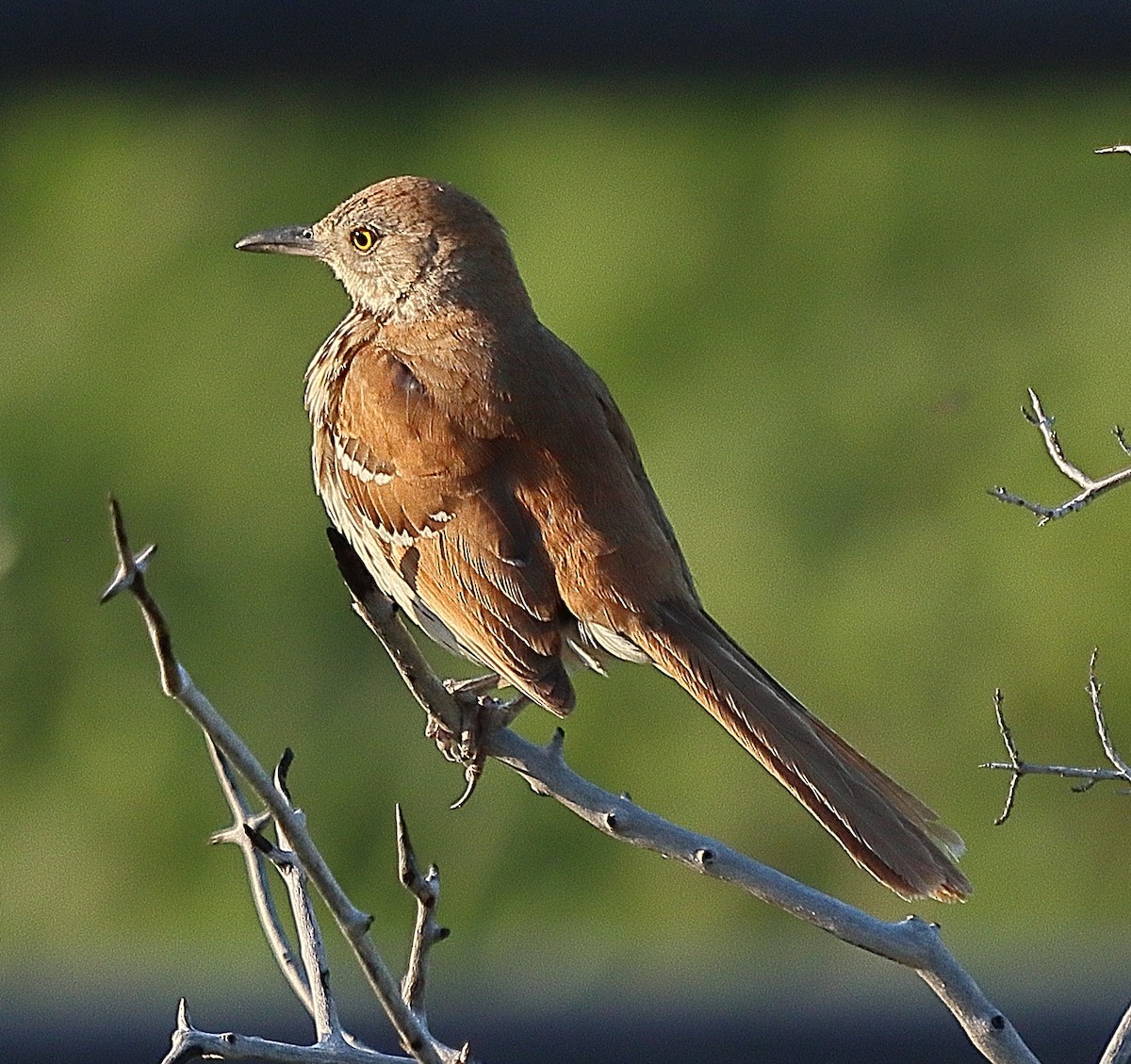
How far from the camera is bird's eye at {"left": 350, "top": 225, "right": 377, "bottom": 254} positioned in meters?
4.30

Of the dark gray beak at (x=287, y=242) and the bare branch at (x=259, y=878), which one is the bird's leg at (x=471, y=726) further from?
the dark gray beak at (x=287, y=242)

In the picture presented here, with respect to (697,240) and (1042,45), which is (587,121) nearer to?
(697,240)

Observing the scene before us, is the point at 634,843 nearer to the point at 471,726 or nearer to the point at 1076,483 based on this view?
the point at 471,726

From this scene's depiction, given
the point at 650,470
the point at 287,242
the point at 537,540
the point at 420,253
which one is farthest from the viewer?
the point at 650,470

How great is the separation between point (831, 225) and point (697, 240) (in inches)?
18.4

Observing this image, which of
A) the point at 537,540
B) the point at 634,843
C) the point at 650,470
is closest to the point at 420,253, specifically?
the point at 537,540

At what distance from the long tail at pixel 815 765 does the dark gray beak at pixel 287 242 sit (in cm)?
122

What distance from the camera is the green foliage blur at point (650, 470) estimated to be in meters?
6.46

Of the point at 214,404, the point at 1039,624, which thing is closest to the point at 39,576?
the point at 214,404

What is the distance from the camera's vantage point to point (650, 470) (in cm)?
698

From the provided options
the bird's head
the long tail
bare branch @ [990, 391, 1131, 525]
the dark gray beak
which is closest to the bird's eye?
the bird's head

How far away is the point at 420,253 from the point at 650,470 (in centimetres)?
284

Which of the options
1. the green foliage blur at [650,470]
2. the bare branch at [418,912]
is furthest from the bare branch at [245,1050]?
the green foliage blur at [650,470]

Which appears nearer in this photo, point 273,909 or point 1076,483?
point 1076,483
